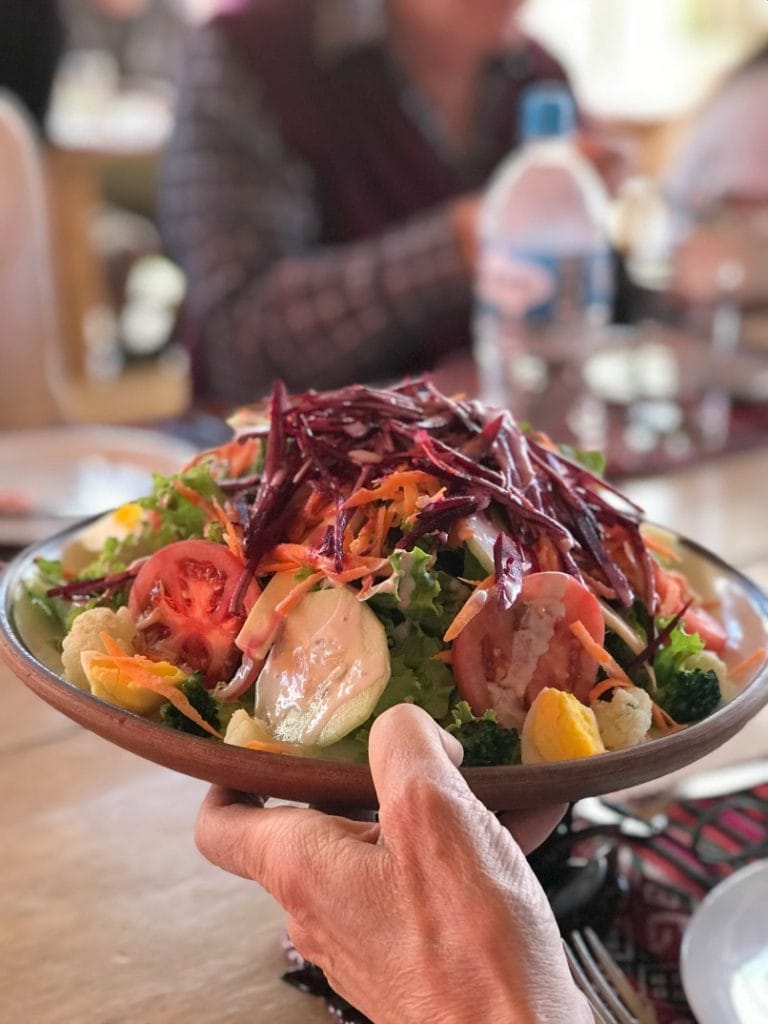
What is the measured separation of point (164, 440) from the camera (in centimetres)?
172

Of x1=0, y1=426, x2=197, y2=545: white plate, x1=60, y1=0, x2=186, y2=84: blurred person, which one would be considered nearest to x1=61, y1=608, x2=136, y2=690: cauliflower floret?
x1=0, y1=426, x2=197, y2=545: white plate

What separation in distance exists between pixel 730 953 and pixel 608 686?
0.23 m

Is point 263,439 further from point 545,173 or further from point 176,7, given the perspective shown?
point 176,7

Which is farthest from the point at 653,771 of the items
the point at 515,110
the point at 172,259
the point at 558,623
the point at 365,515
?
the point at 515,110

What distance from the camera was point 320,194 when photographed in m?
2.54

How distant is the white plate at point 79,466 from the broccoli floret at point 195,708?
72cm

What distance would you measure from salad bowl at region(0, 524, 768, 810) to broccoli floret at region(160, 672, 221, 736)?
0.02m

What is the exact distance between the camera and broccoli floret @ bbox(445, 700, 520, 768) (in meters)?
0.67

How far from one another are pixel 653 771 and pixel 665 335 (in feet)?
5.92

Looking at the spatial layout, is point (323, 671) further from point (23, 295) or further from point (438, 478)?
point (23, 295)

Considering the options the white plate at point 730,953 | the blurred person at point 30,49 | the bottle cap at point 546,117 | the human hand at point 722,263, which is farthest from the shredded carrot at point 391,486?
the blurred person at point 30,49

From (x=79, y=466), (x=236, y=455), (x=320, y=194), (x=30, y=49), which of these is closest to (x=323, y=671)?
(x=236, y=455)

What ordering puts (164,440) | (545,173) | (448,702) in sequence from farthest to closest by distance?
(545,173)
(164,440)
(448,702)

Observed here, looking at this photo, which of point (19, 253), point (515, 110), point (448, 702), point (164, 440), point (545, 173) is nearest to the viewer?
point (448, 702)
